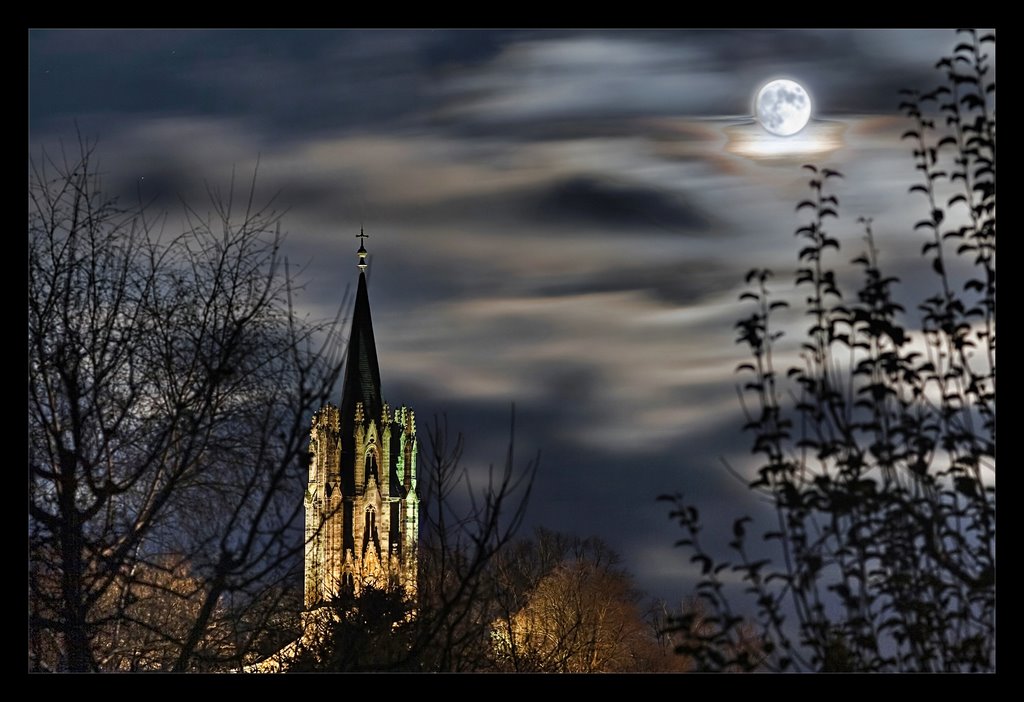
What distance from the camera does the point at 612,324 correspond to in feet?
22.1

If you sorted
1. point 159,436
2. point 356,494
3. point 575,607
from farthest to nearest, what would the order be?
point 356,494
point 575,607
point 159,436

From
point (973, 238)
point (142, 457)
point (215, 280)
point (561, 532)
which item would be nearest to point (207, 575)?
point (142, 457)

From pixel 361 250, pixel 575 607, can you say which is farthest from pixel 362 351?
pixel 575 607

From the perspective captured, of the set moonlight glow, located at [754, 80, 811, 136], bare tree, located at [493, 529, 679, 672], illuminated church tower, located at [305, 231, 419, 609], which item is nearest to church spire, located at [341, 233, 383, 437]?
illuminated church tower, located at [305, 231, 419, 609]

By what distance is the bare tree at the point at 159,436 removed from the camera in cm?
525

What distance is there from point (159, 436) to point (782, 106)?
3.05 metres

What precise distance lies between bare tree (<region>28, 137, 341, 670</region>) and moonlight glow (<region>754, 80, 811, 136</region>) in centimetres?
214

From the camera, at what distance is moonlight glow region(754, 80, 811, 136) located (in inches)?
225

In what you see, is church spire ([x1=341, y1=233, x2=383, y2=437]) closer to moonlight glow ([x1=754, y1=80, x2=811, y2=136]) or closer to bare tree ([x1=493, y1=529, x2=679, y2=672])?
bare tree ([x1=493, y1=529, x2=679, y2=672])

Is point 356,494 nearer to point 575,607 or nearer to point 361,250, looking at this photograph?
point 575,607

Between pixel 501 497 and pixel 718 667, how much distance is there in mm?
921

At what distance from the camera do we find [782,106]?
5.80 m

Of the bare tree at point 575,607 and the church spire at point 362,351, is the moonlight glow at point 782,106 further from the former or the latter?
the bare tree at point 575,607
